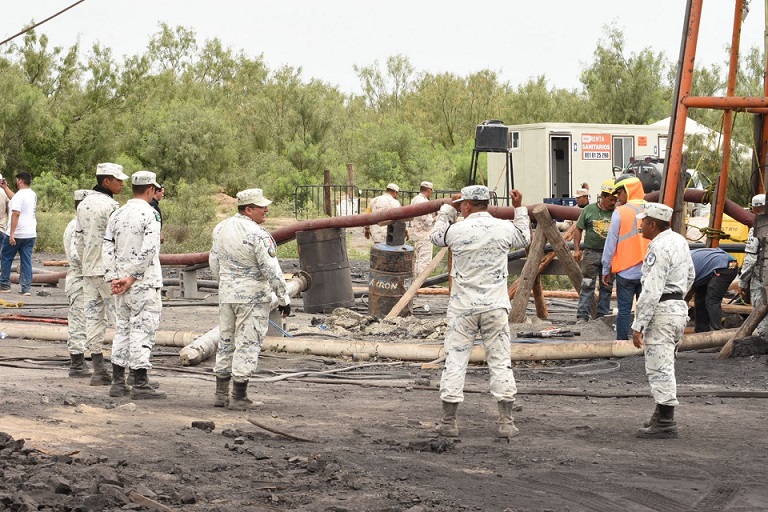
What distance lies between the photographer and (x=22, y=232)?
63.8 ft

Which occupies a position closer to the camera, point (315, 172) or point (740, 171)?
point (740, 171)

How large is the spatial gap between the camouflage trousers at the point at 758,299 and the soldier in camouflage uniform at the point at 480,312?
5.02 meters

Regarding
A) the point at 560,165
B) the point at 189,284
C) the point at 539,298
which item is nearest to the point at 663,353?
the point at 539,298

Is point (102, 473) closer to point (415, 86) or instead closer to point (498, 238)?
point (498, 238)

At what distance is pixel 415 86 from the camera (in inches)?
3164

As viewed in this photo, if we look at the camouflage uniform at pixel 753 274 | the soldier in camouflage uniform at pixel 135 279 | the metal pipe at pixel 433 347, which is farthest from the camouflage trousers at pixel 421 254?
the soldier in camouflage uniform at pixel 135 279

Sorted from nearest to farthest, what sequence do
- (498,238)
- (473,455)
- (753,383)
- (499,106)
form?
(473,455) < (498,238) < (753,383) < (499,106)

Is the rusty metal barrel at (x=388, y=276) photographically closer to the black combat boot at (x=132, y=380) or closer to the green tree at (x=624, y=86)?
the black combat boot at (x=132, y=380)

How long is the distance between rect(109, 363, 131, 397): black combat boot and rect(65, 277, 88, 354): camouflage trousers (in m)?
1.19

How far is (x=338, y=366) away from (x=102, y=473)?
6.09 metres

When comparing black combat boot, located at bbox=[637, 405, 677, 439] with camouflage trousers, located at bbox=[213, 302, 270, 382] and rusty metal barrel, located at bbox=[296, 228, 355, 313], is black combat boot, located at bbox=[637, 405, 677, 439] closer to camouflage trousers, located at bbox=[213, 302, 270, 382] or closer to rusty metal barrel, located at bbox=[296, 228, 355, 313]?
camouflage trousers, located at bbox=[213, 302, 270, 382]

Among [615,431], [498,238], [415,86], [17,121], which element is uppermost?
[415,86]

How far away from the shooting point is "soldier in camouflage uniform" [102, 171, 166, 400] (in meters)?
10.1

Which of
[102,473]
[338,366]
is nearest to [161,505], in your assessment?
[102,473]
